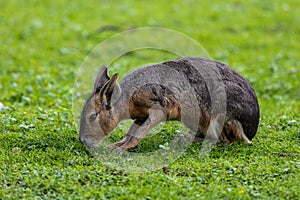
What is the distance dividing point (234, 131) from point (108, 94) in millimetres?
1479

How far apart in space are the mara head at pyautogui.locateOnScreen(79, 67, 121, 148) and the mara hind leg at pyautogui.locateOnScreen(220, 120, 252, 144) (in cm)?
126

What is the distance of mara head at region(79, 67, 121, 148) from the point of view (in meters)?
6.03

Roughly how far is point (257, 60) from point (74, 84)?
160 inches

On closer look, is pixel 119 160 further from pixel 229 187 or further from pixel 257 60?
pixel 257 60

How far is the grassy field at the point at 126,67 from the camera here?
17.0 feet

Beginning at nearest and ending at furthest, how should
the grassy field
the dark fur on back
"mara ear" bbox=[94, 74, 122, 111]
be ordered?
the grassy field → "mara ear" bbox=[94, 74, 122, 111] → the dark fur on back

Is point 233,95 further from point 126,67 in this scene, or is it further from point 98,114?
point 126,67

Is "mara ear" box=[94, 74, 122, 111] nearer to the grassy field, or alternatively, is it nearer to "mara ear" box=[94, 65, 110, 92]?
"mara ear" box=[94, 65, 110, 92]

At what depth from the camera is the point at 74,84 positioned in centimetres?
965

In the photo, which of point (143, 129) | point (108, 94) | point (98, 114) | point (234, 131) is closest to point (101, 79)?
point (108, 94)

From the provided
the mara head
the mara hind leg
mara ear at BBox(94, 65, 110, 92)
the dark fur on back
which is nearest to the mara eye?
the mara head

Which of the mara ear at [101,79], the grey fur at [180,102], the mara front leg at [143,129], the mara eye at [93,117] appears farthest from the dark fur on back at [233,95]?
the mara eye at [93,117]

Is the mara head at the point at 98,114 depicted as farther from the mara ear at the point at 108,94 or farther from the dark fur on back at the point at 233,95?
the dark fur on back at the point at 233,95

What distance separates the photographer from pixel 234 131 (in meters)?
6.40
